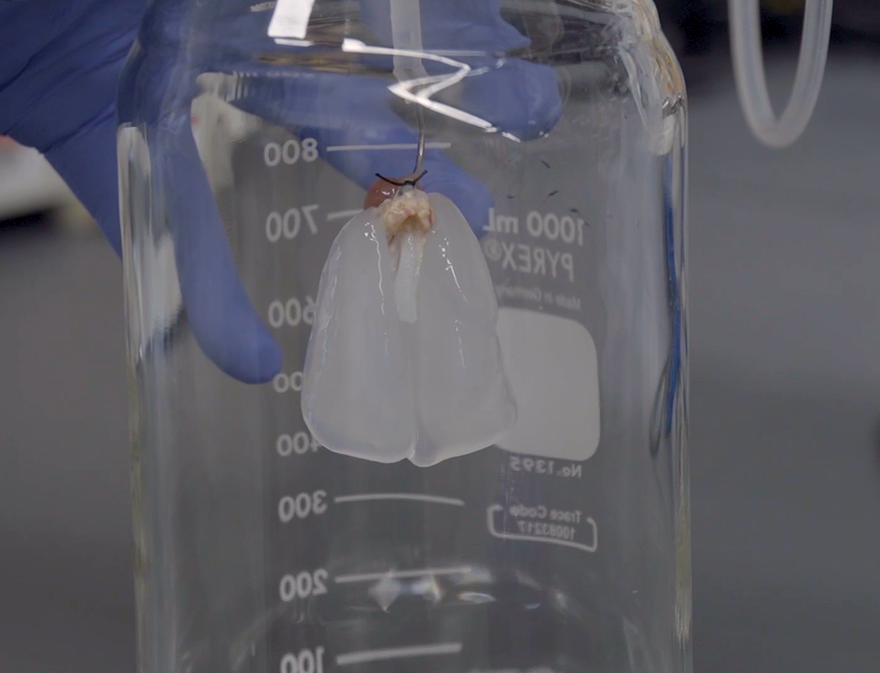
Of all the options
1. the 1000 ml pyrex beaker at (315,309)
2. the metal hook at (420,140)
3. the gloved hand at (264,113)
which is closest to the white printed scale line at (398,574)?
the 1000 ml pyrex beaker at (315,309)

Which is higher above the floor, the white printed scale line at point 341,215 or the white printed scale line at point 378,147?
the white printed scale line at point 378,147

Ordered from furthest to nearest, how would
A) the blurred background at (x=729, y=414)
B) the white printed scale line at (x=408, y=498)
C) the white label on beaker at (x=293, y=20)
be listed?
the blurred background at (x=729, y=414) < the white printed scale line at (x=408, y=498) < the white label on beaker at (x=293, y=20)

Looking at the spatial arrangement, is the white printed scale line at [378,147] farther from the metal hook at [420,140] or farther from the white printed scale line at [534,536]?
the white printed scale line at [534,536]

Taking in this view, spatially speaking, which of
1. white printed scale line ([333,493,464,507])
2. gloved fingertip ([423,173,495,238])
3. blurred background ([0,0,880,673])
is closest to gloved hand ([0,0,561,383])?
gloved fingertip ([423,173,495,238])

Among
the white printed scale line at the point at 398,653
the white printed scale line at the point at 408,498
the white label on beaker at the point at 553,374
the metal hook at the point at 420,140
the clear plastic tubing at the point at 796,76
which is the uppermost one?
the clear plastic tubing at the point at 796,76

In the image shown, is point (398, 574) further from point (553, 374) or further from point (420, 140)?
point (420, 140)

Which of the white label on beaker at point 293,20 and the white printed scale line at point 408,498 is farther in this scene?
the white printed scale line at point 408,498

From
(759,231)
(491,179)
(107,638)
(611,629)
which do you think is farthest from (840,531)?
(759,231)

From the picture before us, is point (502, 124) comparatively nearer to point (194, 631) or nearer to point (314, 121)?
point (314, 121)
